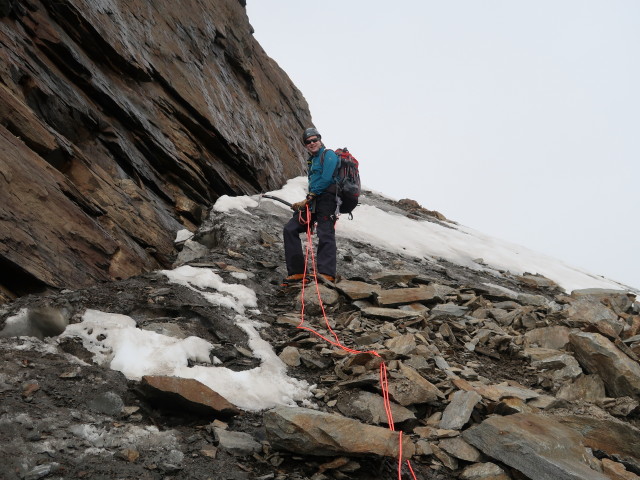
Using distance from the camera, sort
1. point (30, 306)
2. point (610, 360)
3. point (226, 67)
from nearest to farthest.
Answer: point (30, 306)
point (610, 360)
point (226, 67)

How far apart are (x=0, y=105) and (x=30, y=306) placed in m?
3.62

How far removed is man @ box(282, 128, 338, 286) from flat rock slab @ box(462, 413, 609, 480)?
4.80 m

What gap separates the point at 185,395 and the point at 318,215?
17.7 ft

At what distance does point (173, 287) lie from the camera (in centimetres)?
696

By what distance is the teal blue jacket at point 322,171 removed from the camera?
8.93 meters

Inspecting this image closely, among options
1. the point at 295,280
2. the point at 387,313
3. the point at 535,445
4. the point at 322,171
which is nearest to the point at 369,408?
the point at 535,445

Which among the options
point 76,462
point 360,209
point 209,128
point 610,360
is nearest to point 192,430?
point 76,462

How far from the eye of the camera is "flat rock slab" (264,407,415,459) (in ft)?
12.8

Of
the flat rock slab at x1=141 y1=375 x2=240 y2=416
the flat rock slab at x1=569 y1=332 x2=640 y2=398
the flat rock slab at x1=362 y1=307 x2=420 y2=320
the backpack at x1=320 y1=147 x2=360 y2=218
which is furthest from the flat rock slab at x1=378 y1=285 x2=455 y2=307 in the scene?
the flat rock slab at x1=141 y1=375 x2=240 y2=416

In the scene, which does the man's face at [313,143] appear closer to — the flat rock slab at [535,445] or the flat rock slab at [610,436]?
the flat rock slab at [535,445]

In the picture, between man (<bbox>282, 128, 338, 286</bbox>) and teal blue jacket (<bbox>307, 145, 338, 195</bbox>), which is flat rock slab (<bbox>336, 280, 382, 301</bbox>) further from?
teal blue jacket (<bbox>307, 145, 338, 195</bbox>)

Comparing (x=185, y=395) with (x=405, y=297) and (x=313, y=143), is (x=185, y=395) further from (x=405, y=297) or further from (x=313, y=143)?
(x=313, y=143)

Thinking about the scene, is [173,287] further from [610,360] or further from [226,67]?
[226,67]

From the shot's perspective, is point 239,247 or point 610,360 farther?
point 239,247
